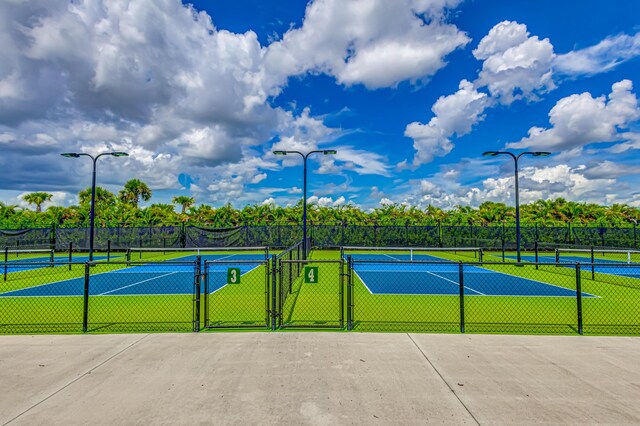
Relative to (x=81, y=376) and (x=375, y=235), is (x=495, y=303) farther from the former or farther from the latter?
(x=375, y=235)

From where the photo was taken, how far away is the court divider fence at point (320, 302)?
7816mm

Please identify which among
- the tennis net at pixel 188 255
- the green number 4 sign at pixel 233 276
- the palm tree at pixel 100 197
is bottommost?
the tennis net at pixel 188 255

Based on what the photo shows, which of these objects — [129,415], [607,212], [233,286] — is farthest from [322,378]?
[607,212]

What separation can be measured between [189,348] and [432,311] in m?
6.14

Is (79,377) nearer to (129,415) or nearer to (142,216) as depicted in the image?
(129,415)

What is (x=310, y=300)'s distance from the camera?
1103 centimetres

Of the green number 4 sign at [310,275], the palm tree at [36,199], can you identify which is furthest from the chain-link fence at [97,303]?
the palm tree at [36,199]

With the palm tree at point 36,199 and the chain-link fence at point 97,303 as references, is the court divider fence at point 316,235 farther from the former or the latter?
the palm tree at point 36,199

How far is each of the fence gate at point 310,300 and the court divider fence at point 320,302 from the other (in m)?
0.03

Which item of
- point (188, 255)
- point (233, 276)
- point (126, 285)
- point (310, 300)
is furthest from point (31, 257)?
point (233, 276)

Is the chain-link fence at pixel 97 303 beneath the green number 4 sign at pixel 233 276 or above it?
beneath

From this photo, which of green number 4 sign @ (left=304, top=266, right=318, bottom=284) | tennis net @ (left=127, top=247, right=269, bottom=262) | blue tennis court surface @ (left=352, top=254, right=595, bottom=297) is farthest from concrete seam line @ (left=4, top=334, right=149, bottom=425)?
tennis net @ (left=127, top=247, right=269, bottom=262)

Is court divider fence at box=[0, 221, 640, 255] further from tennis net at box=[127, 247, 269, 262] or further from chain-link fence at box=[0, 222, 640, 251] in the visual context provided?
tennis net at box=[127, 247, 269, 262]

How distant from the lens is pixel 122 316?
911 centimetres
